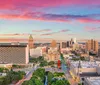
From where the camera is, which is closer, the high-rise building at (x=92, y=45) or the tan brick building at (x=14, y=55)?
the tan brick building at (x=14, y=55)

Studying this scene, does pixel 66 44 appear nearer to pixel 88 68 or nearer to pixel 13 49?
pixel 13 49

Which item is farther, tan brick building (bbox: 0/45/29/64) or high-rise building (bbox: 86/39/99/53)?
high-rise building (bbox: 86/39/99/53)

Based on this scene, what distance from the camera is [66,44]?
80.8m

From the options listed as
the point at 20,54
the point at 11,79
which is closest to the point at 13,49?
the point at 20,54

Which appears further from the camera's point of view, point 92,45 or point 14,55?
point 92,45

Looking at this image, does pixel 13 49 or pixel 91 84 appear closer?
pixel 91 84

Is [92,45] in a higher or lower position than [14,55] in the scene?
higher

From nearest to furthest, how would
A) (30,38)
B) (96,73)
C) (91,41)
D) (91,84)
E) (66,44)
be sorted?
(91,84)
(96,73)
(30,38)
(91,41)
(66,44)

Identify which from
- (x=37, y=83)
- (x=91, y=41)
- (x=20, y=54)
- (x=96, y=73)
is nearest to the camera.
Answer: (x=37, y=83)

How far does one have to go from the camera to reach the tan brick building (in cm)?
3903

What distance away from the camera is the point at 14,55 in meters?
39.3

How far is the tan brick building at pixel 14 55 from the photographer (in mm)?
39031

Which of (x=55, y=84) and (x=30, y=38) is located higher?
(x=30, y=38)

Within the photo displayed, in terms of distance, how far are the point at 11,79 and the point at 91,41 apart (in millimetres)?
42277
